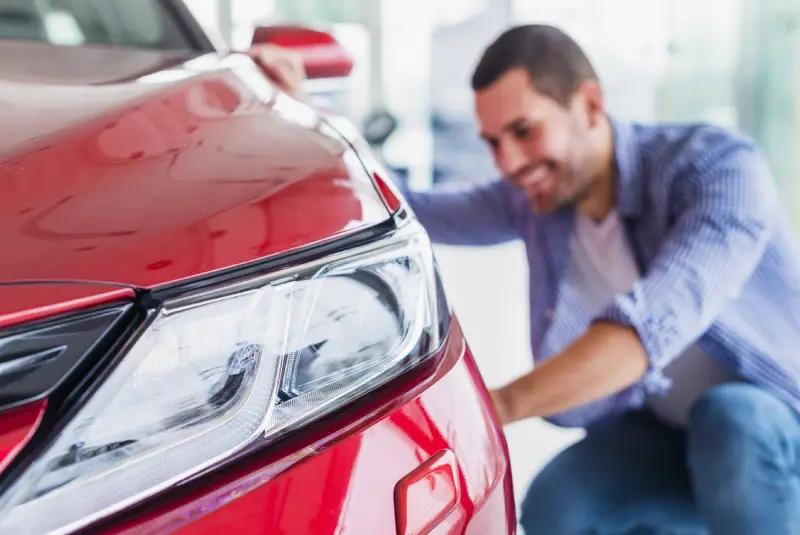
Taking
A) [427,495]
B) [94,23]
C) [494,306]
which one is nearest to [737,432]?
[427,495]

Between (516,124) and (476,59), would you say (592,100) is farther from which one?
(476,59)

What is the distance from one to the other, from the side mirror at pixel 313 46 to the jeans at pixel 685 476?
2.21 ft

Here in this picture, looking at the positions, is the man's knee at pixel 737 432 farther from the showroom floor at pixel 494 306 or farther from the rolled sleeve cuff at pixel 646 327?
the showroom floor at pixel 494 306

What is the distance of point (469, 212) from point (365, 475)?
101 centimetres

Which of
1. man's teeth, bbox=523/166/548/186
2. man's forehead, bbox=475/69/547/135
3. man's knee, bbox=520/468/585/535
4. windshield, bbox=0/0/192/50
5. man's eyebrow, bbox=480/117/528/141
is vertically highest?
windshield, bbox=0/0/192/50

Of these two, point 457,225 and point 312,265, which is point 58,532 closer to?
point 312,265

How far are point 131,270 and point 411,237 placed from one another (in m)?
0.21

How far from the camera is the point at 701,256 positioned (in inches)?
39.5

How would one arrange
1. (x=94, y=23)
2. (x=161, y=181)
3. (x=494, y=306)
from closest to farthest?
(x=161, y=181), (x=94, y=23), (x=494, y=306)

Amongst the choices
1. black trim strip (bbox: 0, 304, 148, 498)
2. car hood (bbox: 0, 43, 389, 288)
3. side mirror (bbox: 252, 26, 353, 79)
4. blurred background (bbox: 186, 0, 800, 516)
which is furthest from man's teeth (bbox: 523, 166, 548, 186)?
blurred background (bbox: 186, 0, 800, 516)

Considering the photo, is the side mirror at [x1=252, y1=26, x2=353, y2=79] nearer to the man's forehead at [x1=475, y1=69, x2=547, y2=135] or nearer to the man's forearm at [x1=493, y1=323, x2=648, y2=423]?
the man's forehead at [x1=475, y1=69, x2=547, y2=135]

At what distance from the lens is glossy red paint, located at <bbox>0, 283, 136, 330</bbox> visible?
→ 0.41 m

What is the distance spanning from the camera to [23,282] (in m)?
0.42

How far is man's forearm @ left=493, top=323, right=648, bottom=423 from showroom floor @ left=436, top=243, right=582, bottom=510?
1.17 m
